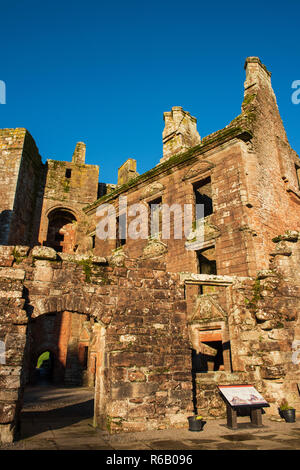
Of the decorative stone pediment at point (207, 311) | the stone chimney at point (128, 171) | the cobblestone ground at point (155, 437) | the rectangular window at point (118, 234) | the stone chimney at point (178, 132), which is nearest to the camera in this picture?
the cobblestone ground at point (155, 437)

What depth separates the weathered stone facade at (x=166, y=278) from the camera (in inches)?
257

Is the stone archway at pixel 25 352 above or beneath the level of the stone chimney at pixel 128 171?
beneath

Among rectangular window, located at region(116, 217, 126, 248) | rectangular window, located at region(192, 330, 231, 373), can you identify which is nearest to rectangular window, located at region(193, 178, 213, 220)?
rectangular window, located at region(116, 217, 126, 248)

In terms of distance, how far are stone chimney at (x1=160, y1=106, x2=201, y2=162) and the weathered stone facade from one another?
0.07 m

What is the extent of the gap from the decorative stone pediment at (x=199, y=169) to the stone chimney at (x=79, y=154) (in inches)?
382

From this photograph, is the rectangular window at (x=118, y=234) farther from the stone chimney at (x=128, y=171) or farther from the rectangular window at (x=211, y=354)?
the rectangular window at (x=211, y=354)

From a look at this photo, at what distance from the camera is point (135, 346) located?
22.4ft

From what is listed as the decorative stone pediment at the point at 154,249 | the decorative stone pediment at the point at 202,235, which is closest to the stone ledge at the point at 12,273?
the decorative stone pediment at the point at 202,235

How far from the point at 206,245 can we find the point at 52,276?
7.13 meters

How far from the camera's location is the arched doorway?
65.6ft

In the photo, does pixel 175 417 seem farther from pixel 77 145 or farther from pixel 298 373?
pixel 77 145

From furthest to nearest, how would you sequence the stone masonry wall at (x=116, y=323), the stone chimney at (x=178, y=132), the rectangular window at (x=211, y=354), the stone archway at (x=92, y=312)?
the stone chimney at (x=178, y=132), the rectangular window at (x=211, y=354), the stone archway at (x=92, y=312), the stone masonry wall at (x=116, y=323)

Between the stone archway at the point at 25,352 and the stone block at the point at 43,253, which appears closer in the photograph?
the stone archway at the point at 25,352
